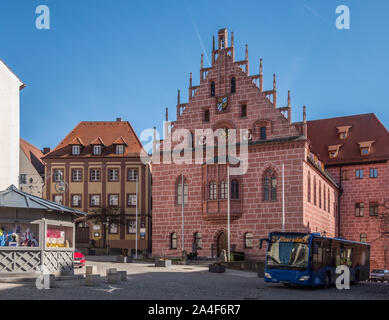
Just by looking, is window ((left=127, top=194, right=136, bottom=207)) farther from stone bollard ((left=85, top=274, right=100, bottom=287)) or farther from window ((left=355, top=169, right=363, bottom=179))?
stone bollard ((left=85, top=274, right=100, bottom=287))

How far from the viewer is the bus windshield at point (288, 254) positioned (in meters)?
26.6

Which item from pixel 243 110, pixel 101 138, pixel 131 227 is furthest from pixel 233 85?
pixel 101 138

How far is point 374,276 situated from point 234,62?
67.7ft

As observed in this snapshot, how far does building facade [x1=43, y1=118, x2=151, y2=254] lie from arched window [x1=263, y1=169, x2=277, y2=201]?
19901mm

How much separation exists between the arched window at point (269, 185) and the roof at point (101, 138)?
21.4 metres

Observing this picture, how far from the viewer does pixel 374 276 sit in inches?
1882

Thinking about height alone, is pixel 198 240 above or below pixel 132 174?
below

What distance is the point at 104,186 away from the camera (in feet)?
212

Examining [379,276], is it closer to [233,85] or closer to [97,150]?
[233,85]

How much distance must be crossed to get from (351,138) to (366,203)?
758 cm

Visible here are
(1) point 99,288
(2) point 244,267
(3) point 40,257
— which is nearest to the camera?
(1) point 99,288
